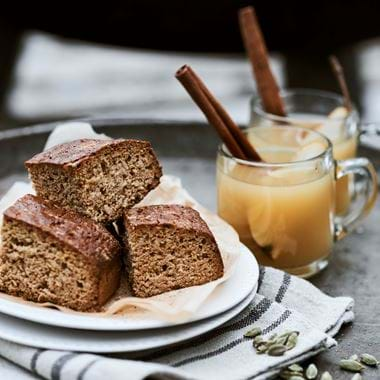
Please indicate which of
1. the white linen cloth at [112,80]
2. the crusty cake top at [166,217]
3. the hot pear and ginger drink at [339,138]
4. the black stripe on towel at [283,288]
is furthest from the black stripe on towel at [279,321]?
the white linen cloth at [112,80]

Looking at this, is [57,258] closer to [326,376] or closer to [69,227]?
[69,227]

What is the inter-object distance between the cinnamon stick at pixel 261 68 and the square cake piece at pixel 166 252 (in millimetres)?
805

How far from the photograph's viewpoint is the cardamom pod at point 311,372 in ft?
6.07

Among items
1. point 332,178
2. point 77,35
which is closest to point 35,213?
point 332,178

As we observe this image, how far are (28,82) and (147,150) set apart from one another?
2153 mm

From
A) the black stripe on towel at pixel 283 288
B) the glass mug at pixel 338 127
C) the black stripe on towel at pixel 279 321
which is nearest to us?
the black stripe on towel at pixel 279 321

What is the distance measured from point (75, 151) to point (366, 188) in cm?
86

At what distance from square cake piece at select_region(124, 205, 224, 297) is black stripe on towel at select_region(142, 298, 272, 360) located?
0.34 feet

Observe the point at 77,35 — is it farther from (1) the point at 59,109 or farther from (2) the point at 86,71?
(1) the point at 59,109

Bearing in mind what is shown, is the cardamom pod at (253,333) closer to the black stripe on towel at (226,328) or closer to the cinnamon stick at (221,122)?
the black stripe on towel at (226,328)

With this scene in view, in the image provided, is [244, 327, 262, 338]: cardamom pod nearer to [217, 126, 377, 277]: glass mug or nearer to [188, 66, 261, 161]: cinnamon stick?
[217, 126, 377, 277]: glass mug

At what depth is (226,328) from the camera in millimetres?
1976

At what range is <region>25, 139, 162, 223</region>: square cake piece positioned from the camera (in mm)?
2000

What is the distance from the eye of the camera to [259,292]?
215cm
